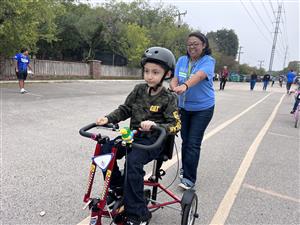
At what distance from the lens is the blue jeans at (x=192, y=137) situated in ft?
13.4

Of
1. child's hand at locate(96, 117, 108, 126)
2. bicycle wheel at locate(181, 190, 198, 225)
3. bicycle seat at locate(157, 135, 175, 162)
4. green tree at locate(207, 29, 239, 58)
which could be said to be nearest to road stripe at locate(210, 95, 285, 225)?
bicycle wheel at locate(181, 190, 198, 225)

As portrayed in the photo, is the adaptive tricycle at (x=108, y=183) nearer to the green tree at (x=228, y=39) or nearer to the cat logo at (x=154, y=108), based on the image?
the cat logo at (x=154, y=108)

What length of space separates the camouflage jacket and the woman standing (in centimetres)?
86

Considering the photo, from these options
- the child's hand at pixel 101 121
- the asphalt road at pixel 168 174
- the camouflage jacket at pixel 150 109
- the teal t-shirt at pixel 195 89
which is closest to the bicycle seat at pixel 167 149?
the camouflage jacket at pixel 150 109

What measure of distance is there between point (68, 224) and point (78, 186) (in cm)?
91

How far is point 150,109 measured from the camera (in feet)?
9.98

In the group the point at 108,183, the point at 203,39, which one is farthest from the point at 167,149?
the point at 203,39

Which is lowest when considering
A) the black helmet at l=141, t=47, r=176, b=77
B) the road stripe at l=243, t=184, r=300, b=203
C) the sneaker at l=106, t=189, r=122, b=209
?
the road stripe at l=243, t=184, r=300, b=203

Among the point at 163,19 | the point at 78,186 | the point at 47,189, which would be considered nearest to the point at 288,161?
the point at 78,186

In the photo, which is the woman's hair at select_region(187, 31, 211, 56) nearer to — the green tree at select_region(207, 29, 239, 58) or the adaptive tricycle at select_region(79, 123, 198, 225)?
the adaptive tricycle at select_region(79, 123, 198, 225)

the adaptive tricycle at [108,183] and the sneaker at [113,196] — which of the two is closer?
the adaptive tricycle at [108,183]

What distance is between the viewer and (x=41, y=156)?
5.16m

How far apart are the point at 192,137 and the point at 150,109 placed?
122cm

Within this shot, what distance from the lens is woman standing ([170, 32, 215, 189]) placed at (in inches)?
154
